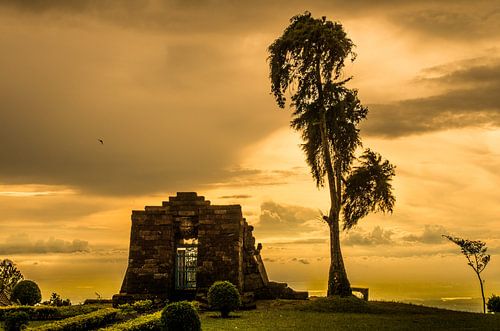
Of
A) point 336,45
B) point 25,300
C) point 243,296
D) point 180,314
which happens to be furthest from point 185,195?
point 180,314

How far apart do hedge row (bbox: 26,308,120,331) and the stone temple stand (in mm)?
6385

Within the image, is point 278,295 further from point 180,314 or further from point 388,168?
point 180,314

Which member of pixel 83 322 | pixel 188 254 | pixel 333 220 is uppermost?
pixel 333 220

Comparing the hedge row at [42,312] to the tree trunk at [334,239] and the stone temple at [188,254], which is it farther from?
the tree trunk at [334,239]

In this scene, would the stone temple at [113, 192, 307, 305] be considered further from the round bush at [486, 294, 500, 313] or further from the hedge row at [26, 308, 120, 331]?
the round bush at [486, 294, 500, 313]

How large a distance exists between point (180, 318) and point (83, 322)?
505cm

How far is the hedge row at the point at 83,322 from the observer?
17359mm

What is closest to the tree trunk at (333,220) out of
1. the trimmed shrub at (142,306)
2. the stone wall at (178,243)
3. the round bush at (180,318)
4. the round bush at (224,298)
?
the stone wall at (178,243)

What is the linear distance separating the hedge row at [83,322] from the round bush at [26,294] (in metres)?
8.40

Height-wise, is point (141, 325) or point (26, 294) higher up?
point (26, 294)

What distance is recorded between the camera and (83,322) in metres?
18.9

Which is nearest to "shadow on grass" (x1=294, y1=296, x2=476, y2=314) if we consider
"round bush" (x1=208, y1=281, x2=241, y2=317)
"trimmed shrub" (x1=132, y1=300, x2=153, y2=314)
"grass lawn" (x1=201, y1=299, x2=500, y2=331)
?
"grass lawn" (x1=201, y1=299, x2=500, y2=331)

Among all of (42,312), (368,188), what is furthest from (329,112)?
(42,312)

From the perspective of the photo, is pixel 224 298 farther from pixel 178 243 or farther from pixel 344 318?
pixel 178 243
